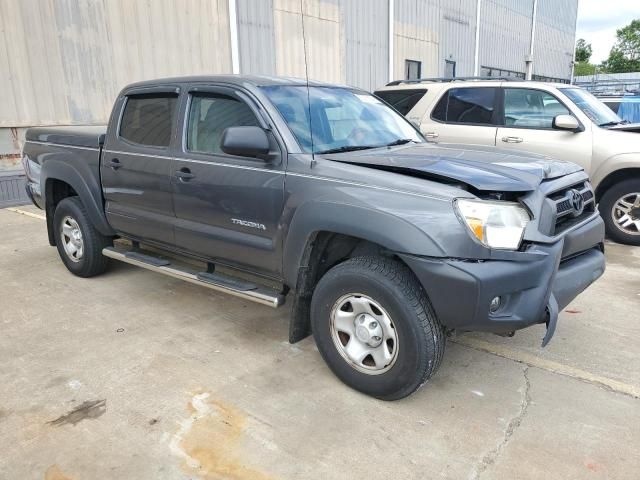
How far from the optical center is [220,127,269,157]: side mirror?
3.26m

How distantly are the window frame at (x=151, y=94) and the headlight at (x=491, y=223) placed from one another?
7.89 feet

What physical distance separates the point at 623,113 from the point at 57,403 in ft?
40.3

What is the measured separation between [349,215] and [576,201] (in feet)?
4.83

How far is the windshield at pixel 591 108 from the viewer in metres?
6.68

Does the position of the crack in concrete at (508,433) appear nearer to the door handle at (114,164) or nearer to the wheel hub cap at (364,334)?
the wheel hub cap at (364,334)

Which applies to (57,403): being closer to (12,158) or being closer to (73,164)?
(73,164)

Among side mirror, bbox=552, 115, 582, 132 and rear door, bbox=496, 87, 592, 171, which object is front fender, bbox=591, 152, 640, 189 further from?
side mirror, bbox=552, 115, 582, 132

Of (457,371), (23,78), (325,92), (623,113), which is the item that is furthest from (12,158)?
(623,113)

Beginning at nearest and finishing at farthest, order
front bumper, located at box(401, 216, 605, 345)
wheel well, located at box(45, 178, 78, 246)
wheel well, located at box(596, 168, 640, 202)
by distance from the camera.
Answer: front bumper, located at box(401, 216, 605, 345)
wheel well, located at box(45, 178, 78, 246)
wheel well, located at box(596, 168, 640, 202)

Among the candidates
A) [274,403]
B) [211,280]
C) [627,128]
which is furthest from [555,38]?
[274,403]

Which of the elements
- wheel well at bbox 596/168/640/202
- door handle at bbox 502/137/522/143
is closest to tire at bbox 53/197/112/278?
door handle at bbox 502/137/522/143

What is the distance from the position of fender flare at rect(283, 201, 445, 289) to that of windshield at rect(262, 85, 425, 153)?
0.54 m

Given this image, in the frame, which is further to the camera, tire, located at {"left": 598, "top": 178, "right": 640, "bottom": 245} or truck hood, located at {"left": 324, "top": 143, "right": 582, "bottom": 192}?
tire, located at {"left": 598, "top": 178, "right": 640, "bottom": 245}

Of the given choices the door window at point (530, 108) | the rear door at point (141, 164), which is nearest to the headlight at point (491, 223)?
the rear door at point (141, 164)
